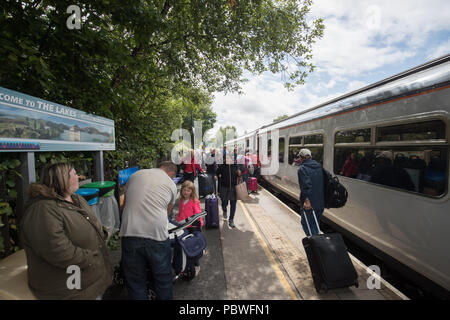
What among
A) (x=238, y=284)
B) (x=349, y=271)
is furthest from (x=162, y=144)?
(x=349, y=271)

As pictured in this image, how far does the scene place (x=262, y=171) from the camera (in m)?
11.9

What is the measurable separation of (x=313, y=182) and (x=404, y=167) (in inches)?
49.6

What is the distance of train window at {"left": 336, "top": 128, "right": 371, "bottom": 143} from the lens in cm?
400

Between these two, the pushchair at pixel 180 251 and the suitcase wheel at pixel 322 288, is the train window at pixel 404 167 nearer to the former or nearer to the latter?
the suitcase wheel at pixel 322 288

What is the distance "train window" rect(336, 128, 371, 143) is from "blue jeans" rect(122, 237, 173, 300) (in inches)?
149

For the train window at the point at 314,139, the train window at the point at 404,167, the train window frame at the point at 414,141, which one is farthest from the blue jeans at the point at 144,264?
the train window at the point at 314,139

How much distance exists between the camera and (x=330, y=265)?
112 inches

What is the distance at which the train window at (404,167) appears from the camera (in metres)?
2.75

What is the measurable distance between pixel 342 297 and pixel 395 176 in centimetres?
190

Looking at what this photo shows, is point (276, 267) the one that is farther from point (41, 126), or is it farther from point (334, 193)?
point (41, 126)

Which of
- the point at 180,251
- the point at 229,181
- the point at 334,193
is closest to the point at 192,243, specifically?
the point at 180,251

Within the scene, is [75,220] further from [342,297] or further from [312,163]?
[312,163]

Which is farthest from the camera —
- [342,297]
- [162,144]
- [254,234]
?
[162,144]

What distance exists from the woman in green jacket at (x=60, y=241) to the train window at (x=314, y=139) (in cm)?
535
